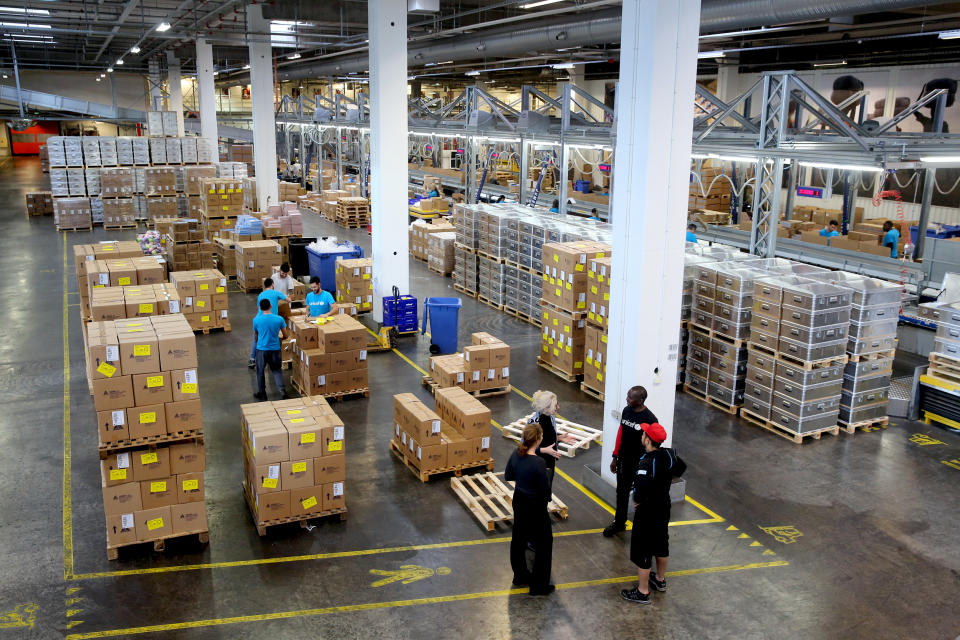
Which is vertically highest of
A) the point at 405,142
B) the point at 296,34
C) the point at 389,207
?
the point at 296,34

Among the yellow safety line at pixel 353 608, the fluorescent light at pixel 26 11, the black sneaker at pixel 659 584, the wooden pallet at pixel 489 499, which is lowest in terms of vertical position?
the yellow safety line at pixel 353 608

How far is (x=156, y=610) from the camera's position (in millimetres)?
5797

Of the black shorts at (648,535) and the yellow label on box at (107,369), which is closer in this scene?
the black shorts at (648,535)

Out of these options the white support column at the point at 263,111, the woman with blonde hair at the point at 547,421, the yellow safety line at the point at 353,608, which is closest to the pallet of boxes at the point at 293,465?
the yellow safety line at the point at 353,608

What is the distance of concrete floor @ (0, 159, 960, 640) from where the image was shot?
575 centimetres

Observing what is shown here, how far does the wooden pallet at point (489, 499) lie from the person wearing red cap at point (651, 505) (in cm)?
131

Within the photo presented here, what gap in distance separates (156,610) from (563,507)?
146 inches

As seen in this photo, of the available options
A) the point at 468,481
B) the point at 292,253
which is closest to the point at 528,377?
the point at 468,481

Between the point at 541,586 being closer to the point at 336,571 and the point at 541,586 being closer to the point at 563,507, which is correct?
the point at 563,507

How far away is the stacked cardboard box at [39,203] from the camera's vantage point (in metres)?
27.2

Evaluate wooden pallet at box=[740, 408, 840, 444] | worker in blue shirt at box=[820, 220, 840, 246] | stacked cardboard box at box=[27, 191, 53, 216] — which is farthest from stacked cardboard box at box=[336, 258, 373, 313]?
stacked cardboard box at box=[27, 191, 53, 216]

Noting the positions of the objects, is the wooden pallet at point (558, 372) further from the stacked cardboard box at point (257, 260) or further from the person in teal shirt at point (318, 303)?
the stacked cardboard box at point (257, 260)

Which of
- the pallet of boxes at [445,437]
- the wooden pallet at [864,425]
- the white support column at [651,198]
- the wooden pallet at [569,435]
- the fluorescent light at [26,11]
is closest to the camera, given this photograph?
the white support column at [651,198]

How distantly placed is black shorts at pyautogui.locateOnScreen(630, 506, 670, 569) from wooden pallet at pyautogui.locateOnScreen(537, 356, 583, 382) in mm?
5374
